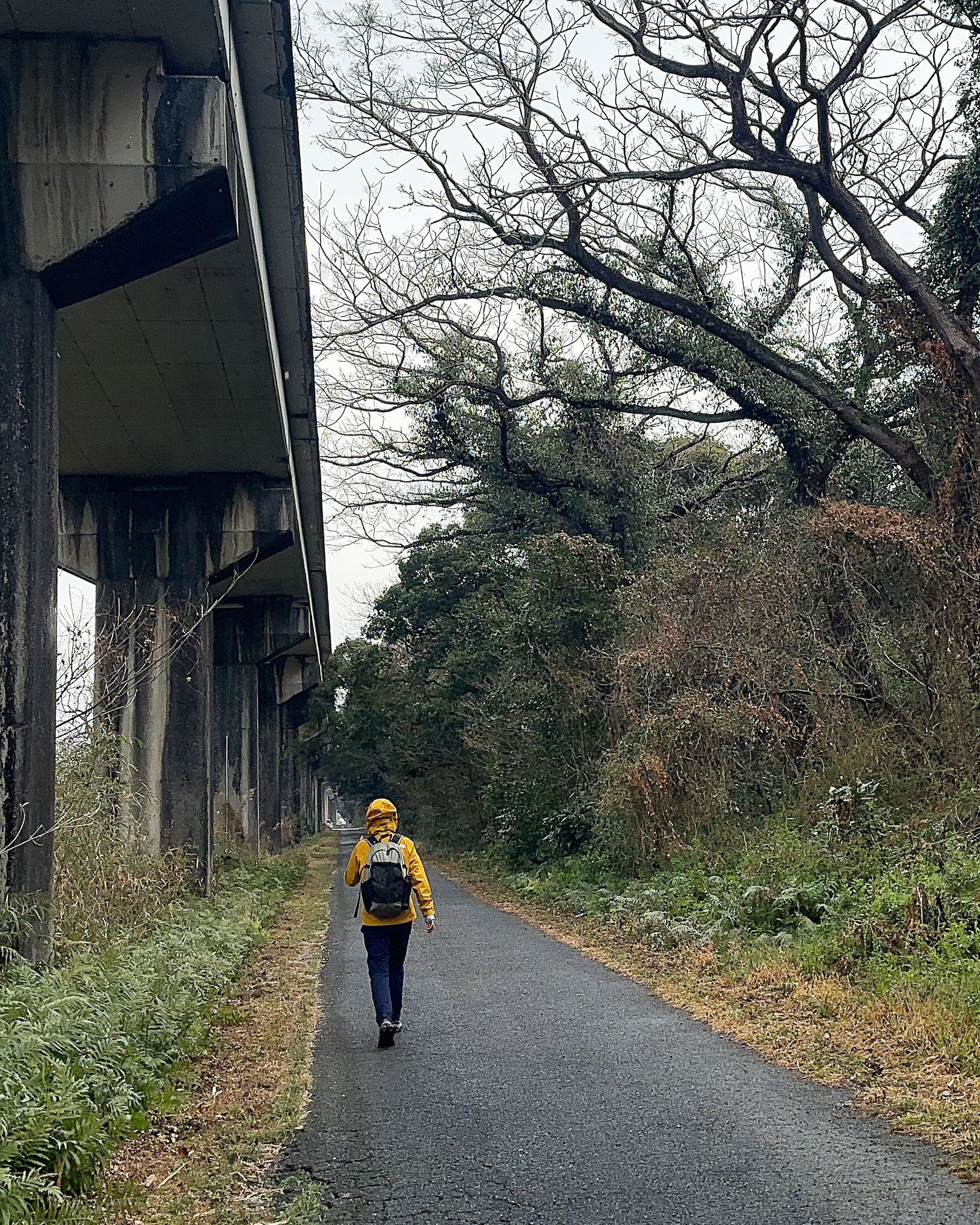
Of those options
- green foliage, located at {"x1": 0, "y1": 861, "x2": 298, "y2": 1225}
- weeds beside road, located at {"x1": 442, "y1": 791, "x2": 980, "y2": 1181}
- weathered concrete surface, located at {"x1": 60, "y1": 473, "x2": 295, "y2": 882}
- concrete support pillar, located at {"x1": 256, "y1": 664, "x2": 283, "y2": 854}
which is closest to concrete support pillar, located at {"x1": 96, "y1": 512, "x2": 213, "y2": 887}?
weathered concrete surface, located at {"x1": 60, "y1": 473, "x2": 295, "y2": 882}

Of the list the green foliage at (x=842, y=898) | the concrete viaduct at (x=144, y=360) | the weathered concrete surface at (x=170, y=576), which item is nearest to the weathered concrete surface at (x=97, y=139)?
the concrete viaduct at (x=144, y=360)

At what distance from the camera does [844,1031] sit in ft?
26.2

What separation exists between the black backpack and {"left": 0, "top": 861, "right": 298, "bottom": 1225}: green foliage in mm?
1422

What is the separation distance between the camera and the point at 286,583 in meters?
29.6

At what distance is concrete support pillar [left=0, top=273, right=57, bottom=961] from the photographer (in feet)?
27.9

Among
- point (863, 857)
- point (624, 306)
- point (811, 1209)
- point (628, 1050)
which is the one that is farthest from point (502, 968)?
point (624, 306)

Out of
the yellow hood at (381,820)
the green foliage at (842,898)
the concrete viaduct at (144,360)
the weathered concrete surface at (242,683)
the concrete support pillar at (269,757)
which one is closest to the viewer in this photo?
the concrete viaduct at (144,360)

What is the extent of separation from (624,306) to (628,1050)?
707 inches

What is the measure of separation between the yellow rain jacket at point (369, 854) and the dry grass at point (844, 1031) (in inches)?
81.5

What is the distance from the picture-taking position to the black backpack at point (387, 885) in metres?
9.03

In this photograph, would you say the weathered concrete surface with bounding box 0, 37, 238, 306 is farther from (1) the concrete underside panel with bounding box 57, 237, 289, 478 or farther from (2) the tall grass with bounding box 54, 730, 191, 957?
(2) the tall grass with bounding box 54, 730, 191, 957

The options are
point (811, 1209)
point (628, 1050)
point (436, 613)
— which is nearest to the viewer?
point (811, 1209)

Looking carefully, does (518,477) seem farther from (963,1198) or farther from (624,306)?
(963,1198)

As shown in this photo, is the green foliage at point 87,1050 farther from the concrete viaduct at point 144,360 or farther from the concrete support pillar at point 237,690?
the concrete support pillar at point 237,690
